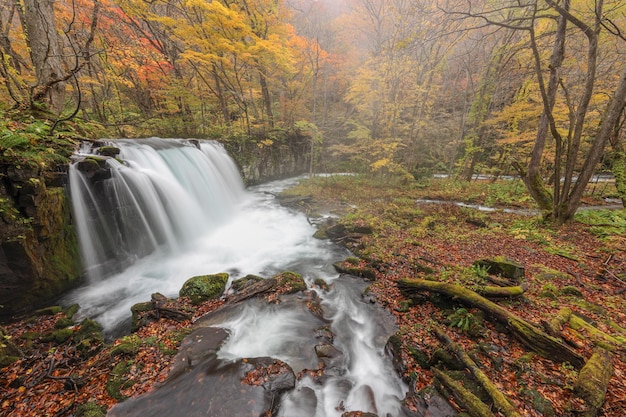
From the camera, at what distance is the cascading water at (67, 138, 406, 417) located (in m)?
3.79

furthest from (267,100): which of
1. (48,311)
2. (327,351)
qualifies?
(327,351)

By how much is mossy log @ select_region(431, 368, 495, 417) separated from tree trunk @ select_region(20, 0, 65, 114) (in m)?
10.5

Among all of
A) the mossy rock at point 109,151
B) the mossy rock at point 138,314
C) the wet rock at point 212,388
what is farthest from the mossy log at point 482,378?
the mossy rock at point 109,151

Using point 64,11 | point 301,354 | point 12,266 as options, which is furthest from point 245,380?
point 64,11

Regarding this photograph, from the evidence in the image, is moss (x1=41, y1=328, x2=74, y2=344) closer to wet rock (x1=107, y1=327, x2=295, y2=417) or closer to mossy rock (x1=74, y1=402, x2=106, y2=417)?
mossy rock (x1=74, y1=402, x2=106, y2=417)

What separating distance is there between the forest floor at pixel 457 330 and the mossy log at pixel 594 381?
0.08 meters

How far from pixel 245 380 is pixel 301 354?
104 centimetres

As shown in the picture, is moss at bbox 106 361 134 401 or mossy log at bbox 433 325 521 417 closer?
mossy log at bbox 433 325 521 417

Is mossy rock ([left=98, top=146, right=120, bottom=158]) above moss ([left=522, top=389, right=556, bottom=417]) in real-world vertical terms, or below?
above

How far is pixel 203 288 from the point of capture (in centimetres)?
549

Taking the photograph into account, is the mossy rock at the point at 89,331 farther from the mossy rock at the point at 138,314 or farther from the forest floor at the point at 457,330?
the mossy rock at the point at 138,314

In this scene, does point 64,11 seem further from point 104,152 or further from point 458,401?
point 458,401

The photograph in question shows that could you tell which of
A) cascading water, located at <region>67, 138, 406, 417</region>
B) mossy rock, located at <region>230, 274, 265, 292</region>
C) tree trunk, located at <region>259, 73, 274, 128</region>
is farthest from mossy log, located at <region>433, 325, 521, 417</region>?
tree trunk, located at <region>259, 73, 274, 128</region>

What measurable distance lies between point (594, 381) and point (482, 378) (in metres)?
1.03
